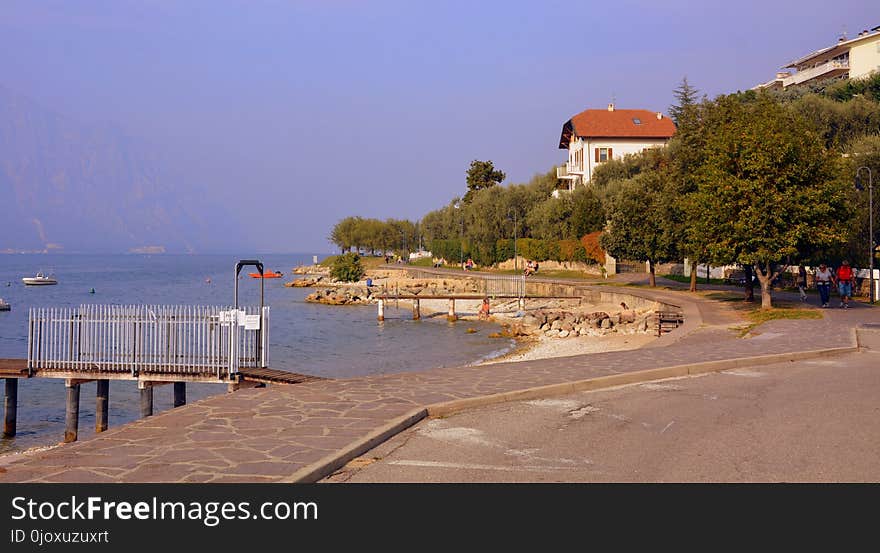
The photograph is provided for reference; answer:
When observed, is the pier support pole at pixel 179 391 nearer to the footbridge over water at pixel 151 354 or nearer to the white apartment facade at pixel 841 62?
the footbridge over water at pixel 151 354

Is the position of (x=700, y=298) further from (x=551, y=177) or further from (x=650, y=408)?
(x=551, y=177)

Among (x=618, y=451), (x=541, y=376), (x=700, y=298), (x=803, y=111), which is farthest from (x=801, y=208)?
(x=803, y=111)

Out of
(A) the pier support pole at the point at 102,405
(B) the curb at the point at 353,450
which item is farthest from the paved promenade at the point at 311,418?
(A) the pier support pole at the point at 102,405

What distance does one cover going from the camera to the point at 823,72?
90500 millimetres

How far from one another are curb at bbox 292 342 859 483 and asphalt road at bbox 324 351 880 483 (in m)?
0.14

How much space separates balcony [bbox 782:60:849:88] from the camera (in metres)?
88.5

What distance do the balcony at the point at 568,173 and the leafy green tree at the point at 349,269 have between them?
25759 mm

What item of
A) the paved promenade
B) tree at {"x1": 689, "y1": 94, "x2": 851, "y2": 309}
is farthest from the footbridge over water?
tree at {"x1": 689, "y1": 94, "x2": 851, "y2": 309}

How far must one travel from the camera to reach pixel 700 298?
131 feet

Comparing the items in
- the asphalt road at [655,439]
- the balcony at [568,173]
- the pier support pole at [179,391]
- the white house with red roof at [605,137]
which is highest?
the white house with red roof at [605,137]

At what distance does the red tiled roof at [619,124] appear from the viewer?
290ft

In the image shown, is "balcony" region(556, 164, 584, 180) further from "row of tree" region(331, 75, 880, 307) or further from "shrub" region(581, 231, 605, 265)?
"shrub" region(581, 231, 605, 265)

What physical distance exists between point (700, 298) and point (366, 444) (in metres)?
34.6

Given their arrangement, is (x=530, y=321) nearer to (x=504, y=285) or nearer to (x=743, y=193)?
(x=743, y=193)
